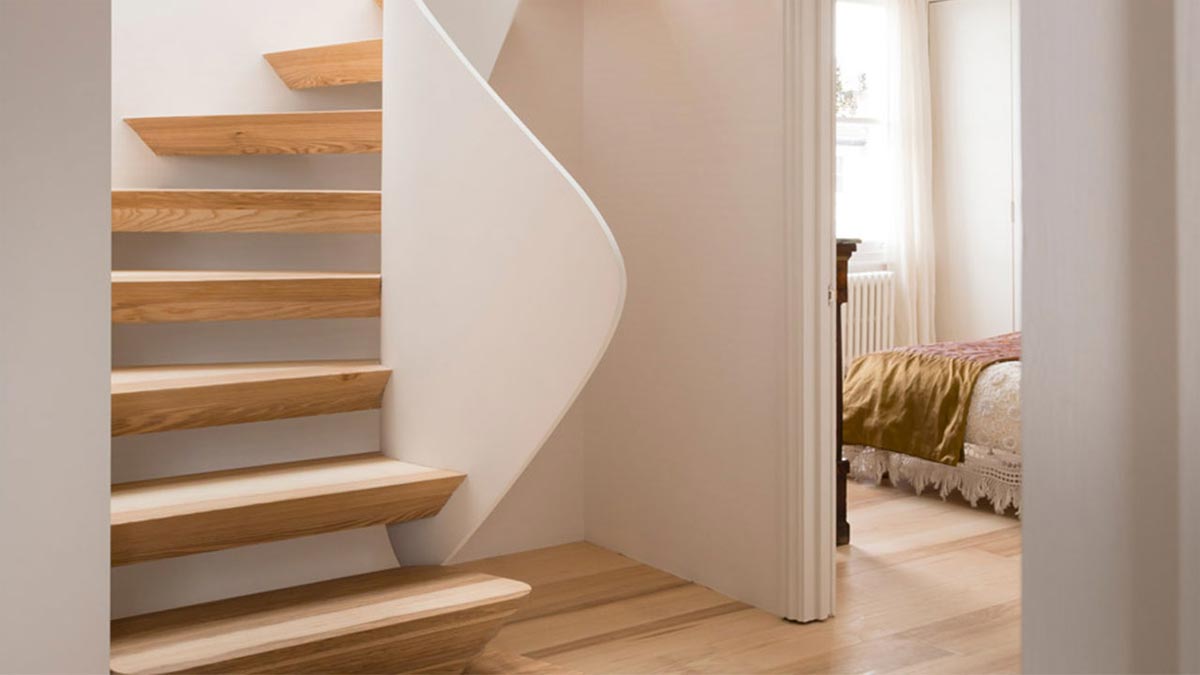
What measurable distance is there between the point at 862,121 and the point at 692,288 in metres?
3.57

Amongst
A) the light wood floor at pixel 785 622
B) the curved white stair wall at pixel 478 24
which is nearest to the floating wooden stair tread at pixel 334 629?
the light wood floor at pixel 785 622

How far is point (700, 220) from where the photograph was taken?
3.76 metres

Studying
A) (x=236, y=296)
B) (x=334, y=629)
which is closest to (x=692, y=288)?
(x=236, y=296)

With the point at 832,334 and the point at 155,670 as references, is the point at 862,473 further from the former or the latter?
the point at 155,670

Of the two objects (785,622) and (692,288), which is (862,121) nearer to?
(692,288)

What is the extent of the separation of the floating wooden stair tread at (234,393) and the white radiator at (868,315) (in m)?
4.15

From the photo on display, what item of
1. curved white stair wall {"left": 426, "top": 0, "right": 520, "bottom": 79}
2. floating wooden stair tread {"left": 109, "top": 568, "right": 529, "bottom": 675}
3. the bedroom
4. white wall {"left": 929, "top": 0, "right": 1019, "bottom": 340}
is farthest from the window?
floating wooden stair tread {"left": 109, "top": 568, "right": 529, "bottom": 675}

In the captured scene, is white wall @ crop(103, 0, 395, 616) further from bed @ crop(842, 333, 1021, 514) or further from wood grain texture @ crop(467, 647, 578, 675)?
bed @ crop(842, 333, 1021, 514)

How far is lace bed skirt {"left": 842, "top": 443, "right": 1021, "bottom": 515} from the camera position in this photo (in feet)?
15.4

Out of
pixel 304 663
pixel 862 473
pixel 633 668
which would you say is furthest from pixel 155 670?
pixel 862 473

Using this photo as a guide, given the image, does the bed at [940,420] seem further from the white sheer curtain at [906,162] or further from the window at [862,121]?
the window at [862,121]

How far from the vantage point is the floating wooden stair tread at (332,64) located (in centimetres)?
365

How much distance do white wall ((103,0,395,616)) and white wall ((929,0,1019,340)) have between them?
4.26m

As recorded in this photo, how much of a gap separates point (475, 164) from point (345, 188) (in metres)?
1.24
